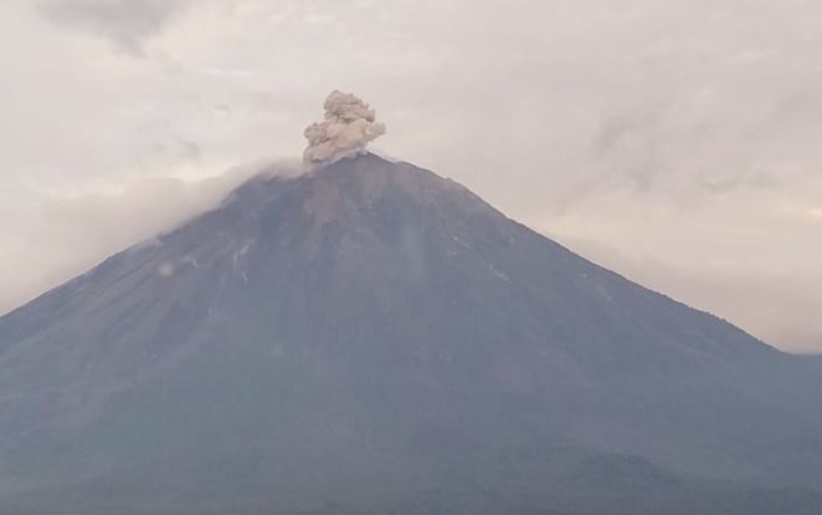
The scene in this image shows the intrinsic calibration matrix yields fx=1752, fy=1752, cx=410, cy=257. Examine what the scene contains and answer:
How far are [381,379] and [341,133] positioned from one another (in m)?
34.7

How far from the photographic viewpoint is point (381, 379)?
5285 inches

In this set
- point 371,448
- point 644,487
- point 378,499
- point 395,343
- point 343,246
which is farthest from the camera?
point 343,246

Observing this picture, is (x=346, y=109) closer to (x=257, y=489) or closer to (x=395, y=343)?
(x=395, y=343)

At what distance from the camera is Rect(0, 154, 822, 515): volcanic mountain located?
111188mm

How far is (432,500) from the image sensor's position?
10500 centimetres

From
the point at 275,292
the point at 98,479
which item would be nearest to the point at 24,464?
the point at 98,479

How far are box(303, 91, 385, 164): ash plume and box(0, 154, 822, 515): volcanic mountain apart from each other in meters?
1.61

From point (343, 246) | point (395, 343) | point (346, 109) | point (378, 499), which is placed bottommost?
point (378, 499)

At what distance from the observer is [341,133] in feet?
531

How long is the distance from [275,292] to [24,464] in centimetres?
3123

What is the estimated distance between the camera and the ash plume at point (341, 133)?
156200 millimetres

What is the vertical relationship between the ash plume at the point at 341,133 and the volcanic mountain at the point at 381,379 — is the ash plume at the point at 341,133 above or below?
above

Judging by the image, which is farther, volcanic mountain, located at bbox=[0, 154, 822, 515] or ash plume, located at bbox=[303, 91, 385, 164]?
ash plume, located at bbox=[303, 91, 385, 164]

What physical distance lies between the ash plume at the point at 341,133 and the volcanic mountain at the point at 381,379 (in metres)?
1.61
